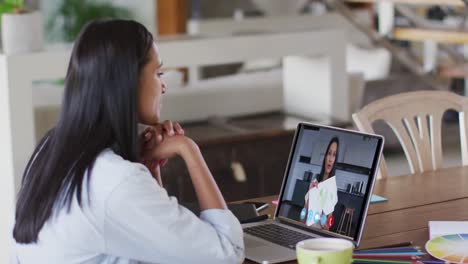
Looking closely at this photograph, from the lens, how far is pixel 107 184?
1.79 metres

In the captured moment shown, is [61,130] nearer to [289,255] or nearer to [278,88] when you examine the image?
[289,255]

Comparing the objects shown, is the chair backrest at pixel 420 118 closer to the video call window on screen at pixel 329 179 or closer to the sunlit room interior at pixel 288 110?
the sunlit room interior at pixel 288 110

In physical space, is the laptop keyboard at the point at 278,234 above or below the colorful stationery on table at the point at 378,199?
above

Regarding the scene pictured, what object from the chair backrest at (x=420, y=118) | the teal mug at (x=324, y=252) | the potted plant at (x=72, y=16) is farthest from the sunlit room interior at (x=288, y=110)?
the potted plant at (x=72, y=16)

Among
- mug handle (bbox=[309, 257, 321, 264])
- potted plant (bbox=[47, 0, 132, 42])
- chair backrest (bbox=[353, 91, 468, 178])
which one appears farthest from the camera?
potted plant (bbox=[47, 0, 132, 42])

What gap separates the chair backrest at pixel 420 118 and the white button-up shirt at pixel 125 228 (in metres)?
1.27

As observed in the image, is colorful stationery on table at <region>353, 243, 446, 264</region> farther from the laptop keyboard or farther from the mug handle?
the mug handle

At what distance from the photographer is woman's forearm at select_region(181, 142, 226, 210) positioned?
1954mm

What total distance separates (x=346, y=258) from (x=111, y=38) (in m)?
0.61

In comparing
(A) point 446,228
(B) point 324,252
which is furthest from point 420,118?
(B) point 324,252

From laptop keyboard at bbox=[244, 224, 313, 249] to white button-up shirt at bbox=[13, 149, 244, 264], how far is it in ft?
0.88

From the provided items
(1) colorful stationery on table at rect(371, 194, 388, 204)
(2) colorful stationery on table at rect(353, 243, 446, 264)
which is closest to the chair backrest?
(1) colorful stationery on table at rect(371, 194, 388, 204)

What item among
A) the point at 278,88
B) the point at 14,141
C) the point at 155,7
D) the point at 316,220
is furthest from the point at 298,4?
the point at 316,220

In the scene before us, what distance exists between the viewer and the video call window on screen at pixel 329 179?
6.83 feet
